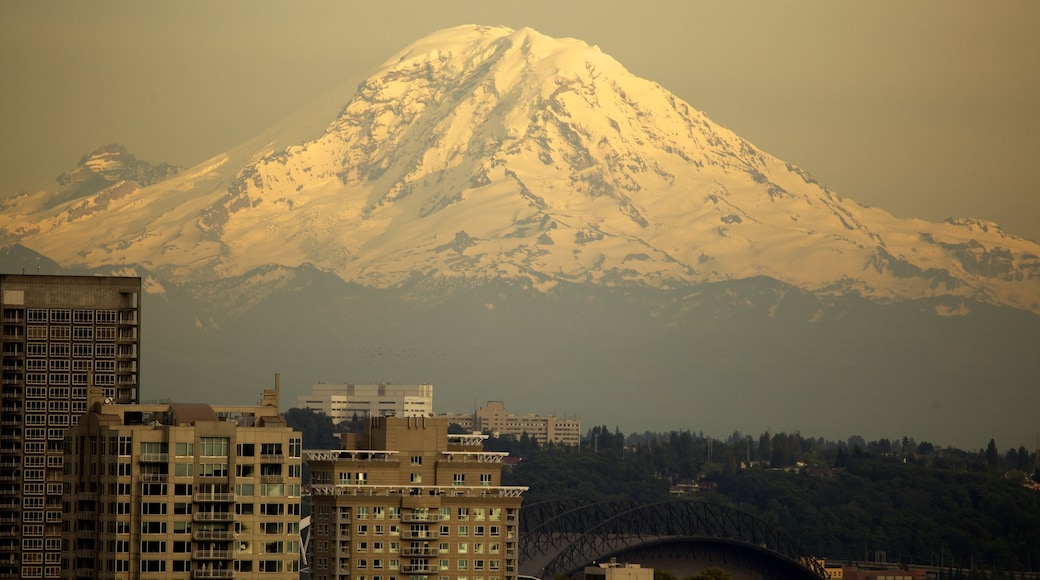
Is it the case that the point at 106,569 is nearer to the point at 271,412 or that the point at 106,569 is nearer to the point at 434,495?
the point at 271,412

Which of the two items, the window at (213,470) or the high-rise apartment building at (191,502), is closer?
the high-rise apartment building at (191,502)

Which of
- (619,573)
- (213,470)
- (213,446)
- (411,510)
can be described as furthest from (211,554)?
(619,573)

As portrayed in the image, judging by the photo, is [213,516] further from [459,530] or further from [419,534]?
[459,530]

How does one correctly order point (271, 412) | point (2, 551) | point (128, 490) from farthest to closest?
point (2, 551) < point (271, 412) < point (128, 490)

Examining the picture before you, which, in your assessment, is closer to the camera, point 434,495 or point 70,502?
point 70,502

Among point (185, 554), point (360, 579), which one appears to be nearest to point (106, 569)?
point (185, 554)

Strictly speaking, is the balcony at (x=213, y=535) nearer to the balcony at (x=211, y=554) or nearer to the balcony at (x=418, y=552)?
the balcony at (x=211, y=554)

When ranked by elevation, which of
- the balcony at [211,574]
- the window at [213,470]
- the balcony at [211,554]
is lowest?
the balcony at [211,574]

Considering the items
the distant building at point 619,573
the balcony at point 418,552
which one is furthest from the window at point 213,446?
the distant building at point 619,573
